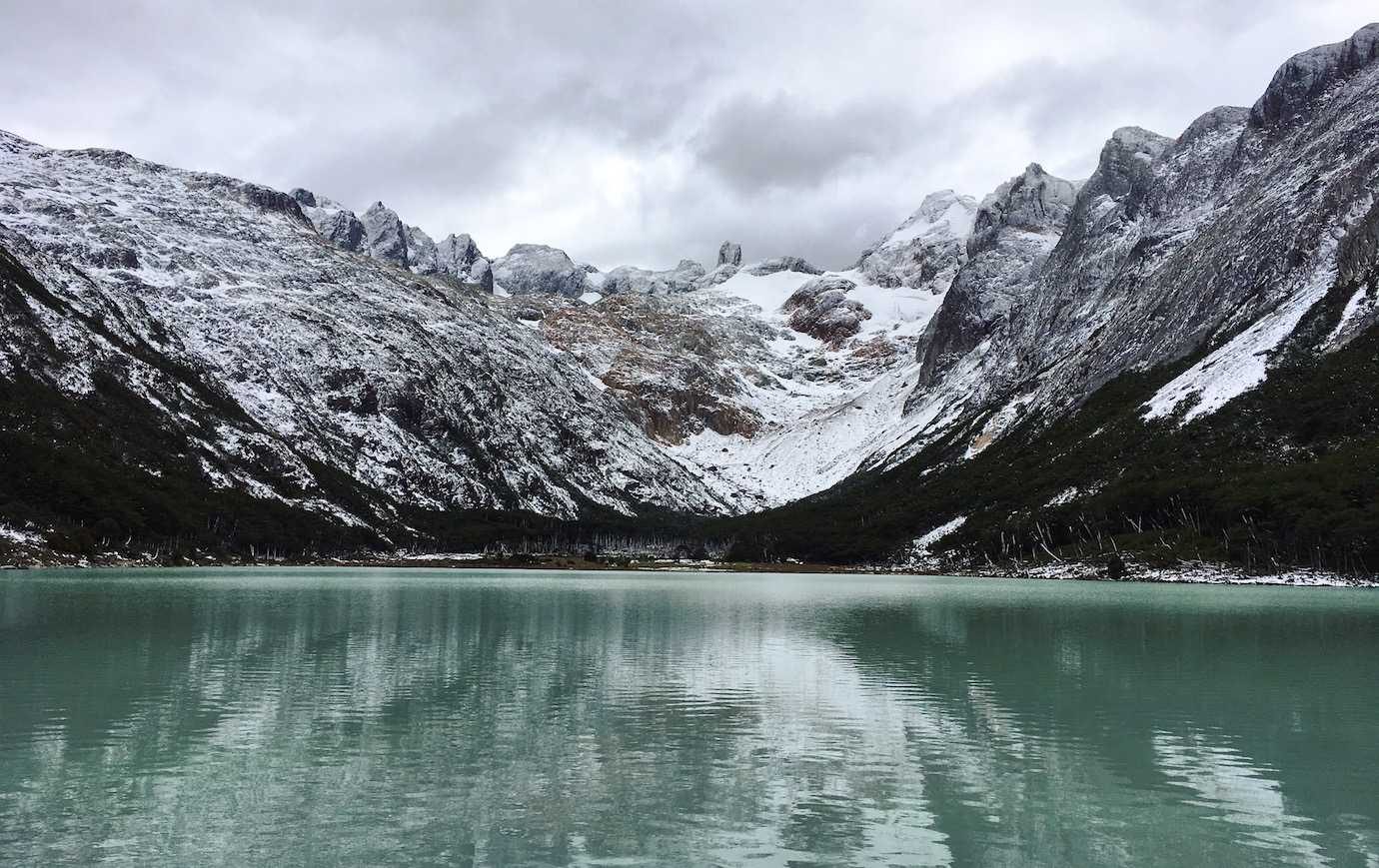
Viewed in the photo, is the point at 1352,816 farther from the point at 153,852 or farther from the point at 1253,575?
the point at 1253,575

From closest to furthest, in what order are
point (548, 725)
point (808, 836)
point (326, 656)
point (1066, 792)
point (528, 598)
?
point (808, 836), point (1066, 792), point (548, 725), point (326, 656), point (528, 598)

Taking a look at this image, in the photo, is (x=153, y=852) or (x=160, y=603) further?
(x=160, y=603)

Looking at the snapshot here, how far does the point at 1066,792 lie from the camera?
25.2 m

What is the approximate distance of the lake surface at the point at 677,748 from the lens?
20641 millimetres

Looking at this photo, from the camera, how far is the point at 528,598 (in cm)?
10831

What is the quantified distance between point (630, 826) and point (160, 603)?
78.5m

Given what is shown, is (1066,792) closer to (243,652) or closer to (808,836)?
(808,836)

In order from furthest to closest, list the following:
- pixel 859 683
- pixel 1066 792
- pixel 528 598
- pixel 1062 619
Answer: pixel 528 598 < pixel 1062 619 < pixel 859 683 < pixel 1066 792

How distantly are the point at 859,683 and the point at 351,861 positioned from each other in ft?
95.4

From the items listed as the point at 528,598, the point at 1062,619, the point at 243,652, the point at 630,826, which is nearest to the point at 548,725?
the point at 630,826

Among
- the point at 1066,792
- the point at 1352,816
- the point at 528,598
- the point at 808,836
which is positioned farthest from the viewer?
the point at 528,598

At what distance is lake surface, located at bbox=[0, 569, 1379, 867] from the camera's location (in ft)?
67.7

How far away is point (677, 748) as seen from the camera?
29766mm

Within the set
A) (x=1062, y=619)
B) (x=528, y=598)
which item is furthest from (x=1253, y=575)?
(x=528, y=598)
